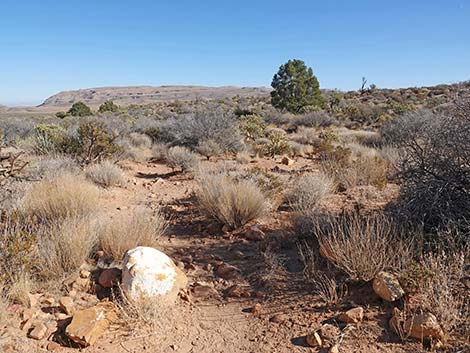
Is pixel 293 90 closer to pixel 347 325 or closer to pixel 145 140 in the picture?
pixel 145 140

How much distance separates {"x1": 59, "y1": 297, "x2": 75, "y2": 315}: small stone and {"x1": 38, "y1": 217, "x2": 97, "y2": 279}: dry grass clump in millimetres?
498

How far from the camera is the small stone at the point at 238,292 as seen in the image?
3.84 metres

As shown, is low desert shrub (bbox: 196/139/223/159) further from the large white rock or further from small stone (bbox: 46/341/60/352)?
small stone (bbox: 46/341/60/352)

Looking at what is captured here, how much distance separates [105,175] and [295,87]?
20.7 m

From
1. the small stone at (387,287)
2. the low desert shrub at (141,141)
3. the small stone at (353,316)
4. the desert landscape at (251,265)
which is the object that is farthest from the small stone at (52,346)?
the low desert shrub at (141,141)

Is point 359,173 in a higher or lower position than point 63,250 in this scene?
higher

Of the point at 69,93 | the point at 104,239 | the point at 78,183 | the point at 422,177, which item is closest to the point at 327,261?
the point at 422,177

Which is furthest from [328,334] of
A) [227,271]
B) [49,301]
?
[49,301]

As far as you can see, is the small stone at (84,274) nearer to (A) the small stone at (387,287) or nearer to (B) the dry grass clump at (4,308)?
(B) the dry grass clump at (4,308)

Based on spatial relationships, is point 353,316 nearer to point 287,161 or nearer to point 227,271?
point 227,271

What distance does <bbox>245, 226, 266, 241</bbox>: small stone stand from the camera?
5.29 metres

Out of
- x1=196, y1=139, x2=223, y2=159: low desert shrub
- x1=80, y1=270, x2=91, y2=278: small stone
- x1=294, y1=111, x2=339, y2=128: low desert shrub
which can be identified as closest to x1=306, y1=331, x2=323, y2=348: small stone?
x1=80, y1=270, x2=91, y2=278: small stone

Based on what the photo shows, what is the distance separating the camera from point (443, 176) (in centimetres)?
453

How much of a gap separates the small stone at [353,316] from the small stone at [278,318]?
0.51 metres
